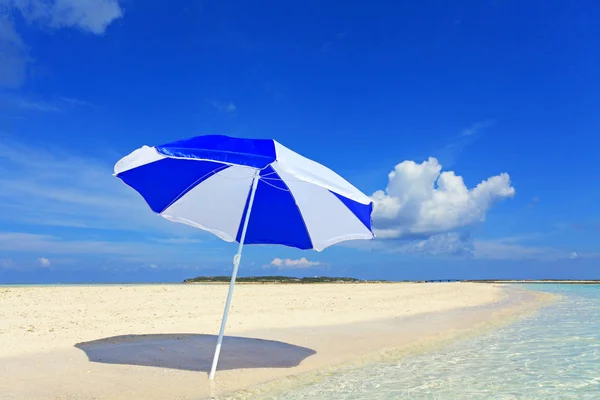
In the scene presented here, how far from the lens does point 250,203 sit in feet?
25.1

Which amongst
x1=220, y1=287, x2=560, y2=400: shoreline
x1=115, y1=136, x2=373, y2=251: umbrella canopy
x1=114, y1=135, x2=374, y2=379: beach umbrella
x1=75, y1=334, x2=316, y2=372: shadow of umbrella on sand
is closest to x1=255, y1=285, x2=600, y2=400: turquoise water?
x1=220, y1=287, x2=560, y2=400: shoreline

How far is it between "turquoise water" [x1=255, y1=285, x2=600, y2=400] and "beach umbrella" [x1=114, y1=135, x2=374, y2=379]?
7.27ft

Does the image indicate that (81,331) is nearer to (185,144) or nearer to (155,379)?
(155,379)

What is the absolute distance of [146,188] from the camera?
7.84m

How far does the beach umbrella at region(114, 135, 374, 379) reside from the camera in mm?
7637

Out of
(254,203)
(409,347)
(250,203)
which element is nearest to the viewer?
(250,203)

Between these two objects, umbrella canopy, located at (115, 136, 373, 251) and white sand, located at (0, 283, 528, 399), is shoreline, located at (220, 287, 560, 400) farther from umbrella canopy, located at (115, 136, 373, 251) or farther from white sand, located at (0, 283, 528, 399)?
umbrella canopy, located at (115, 136, 373, 251)

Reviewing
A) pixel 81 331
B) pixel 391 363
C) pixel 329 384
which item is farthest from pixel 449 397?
pixel 81 331

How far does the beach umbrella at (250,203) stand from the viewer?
7.64 meters

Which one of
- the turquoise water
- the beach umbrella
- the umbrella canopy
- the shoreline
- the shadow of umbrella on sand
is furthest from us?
the shadow of umbrella on sand

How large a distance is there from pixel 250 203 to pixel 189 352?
3451 mm

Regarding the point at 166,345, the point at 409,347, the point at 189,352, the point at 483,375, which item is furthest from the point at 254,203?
the point at 409,347

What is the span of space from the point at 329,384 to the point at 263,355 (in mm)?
2257

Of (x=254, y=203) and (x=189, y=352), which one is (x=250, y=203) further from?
(x=189, y=352)
